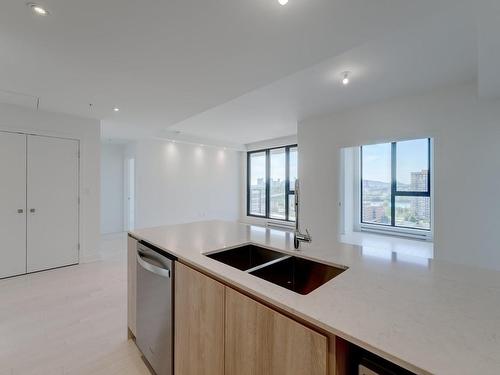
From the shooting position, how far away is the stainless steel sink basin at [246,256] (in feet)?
5.23

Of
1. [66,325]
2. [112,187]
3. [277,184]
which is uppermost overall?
[277,184]

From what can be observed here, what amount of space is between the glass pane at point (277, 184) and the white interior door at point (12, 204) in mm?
5471

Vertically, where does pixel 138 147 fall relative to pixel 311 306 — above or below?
above

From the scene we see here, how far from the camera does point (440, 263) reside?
1.25 meters

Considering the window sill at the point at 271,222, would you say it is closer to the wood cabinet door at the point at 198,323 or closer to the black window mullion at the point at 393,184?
the black window mullion at the point at 393,184

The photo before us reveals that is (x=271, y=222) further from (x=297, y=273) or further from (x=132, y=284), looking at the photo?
(x=297, y=273)

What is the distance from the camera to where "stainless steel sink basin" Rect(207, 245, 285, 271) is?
5.23ft

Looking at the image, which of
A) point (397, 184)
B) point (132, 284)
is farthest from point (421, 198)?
point (132, 284)

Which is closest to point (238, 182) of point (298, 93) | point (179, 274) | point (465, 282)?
point (298, 93)

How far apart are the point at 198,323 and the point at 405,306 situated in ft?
3.07

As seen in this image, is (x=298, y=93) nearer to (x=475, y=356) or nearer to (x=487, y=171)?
(x=487, y=171)

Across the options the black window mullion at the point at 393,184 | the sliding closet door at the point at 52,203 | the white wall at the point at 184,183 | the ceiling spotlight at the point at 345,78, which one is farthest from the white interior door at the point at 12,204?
the black window mullion at the point at 393,184

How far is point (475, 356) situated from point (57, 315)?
3179 mm

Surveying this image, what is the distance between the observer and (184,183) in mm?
6336
